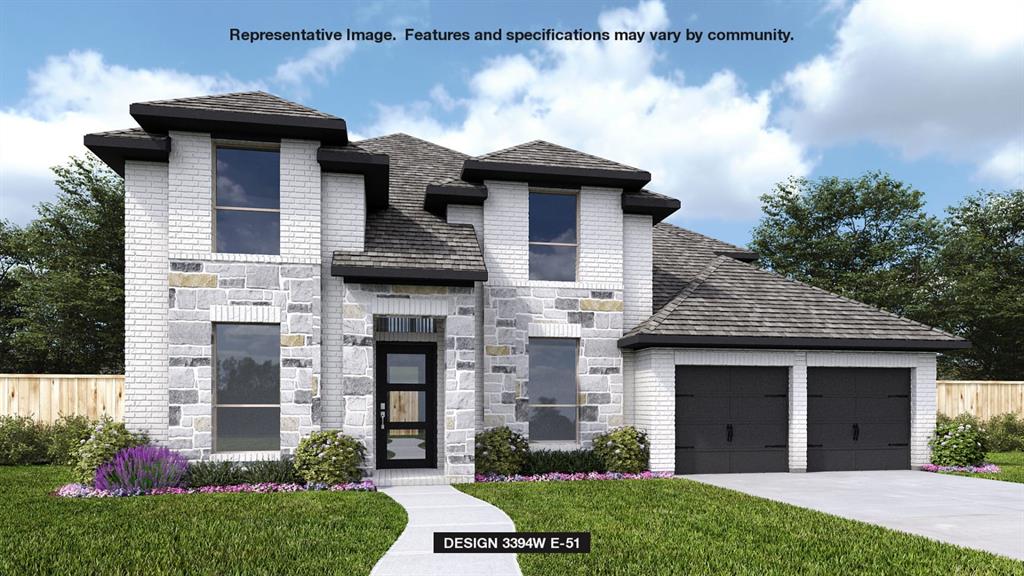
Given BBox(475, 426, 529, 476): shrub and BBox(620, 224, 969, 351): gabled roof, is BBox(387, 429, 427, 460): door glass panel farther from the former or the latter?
BBox(620, 224, 969, 351): gabled roof

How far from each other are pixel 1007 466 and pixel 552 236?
12.1 meters

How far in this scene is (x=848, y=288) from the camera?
122 feet

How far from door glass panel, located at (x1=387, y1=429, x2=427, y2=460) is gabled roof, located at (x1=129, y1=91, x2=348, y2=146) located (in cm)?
615

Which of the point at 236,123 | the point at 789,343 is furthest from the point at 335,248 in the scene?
the point at 789,343

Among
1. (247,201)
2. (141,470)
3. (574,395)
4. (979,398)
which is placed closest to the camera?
(141,470)

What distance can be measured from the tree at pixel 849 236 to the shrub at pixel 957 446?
2258 centimetres

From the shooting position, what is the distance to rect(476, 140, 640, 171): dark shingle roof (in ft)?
51.3

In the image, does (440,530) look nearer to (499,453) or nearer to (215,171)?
(499,453)

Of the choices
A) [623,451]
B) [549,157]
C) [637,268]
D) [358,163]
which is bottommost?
[623,451]

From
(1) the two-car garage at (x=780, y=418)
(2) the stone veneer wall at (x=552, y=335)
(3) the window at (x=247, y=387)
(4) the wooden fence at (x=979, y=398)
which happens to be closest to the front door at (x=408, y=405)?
(2) the stone veneer wall at (x=552, y=335)

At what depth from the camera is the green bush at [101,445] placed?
12.4 metres

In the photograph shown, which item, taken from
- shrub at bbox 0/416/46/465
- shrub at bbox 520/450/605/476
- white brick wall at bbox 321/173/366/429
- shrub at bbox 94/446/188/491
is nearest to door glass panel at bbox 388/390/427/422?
white brick wall at bbox 321/173/366/429

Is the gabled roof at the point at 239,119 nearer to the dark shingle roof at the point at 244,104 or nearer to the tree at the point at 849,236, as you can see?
the dark shingle roof at the point at 244,104

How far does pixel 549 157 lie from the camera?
15992mm
